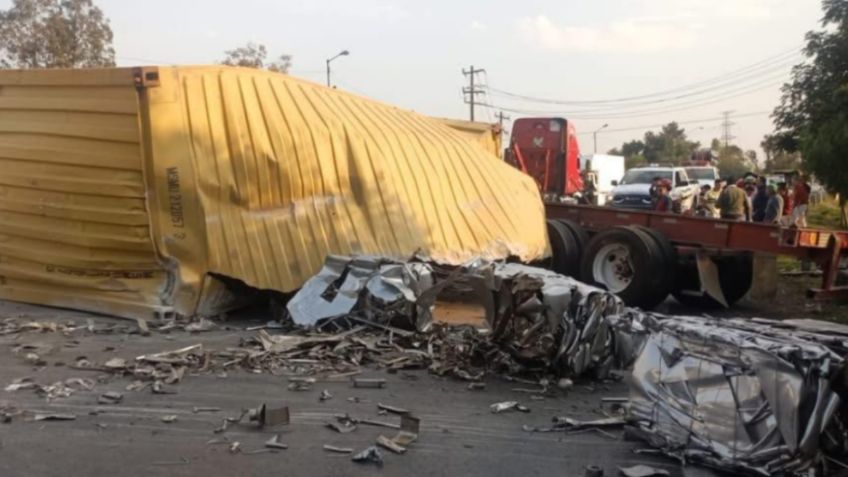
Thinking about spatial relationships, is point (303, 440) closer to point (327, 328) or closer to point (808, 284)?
point (327, 328)

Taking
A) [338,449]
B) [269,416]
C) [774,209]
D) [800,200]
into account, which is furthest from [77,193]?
[800,200]

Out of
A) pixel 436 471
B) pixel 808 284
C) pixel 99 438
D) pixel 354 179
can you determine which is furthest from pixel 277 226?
pixel 808 284

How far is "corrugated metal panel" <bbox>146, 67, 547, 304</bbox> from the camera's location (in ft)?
29.9

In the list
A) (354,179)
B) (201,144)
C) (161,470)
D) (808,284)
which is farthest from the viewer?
(808,284)

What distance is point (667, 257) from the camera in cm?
1141

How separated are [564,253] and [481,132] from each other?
3127 millimetres

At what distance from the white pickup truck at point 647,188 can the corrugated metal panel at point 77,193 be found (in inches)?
600

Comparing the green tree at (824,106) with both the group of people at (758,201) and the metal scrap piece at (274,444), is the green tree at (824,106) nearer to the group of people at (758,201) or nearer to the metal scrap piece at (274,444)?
the group of people at (758,201)

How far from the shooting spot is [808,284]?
1433 cm

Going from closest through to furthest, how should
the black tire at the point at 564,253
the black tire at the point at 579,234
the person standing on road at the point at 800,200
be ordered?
the black tire at the point at 564,253, the black tire at the point at 579,234, the person standing on road at the point at 800,200

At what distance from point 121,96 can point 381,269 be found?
353 cm

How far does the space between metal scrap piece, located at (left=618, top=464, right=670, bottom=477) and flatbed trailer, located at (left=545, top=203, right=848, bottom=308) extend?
6.91 meters

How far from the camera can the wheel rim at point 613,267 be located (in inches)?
464

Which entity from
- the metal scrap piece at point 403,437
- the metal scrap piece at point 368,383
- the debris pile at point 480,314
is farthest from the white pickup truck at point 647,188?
the metal scrap piece at point 403,437
